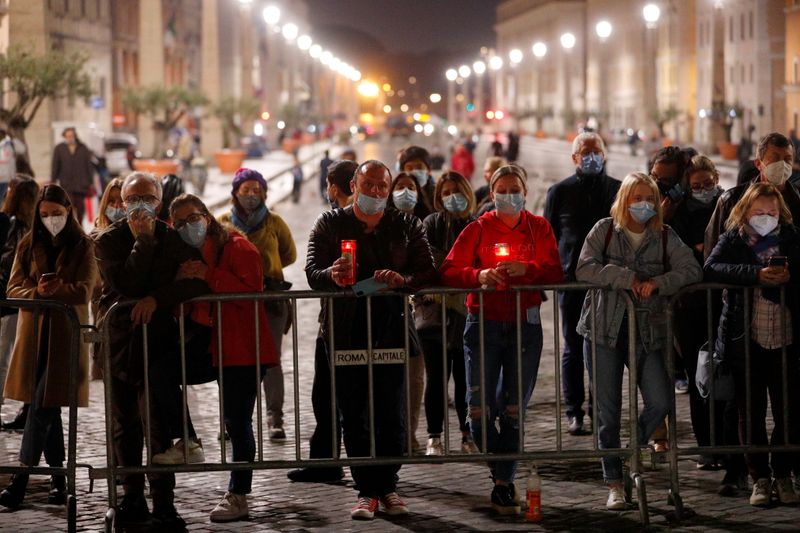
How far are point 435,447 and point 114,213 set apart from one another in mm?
2408

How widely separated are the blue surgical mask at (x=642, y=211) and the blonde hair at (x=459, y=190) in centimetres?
186

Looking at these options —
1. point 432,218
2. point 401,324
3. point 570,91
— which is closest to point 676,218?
point 432,218

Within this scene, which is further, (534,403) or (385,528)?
(534,403)

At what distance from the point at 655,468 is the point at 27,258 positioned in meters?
3.79

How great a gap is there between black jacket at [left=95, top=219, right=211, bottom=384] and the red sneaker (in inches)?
50.3

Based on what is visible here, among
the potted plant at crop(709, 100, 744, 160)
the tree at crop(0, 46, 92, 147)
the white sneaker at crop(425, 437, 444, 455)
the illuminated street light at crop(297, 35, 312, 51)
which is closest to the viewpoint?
the white sneaker at crop(425, 437, 444, 455)

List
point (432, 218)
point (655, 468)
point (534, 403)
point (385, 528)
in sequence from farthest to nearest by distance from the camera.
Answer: point (534, 403) → point (432, 218) → point (655, 468) → point (385, 528)

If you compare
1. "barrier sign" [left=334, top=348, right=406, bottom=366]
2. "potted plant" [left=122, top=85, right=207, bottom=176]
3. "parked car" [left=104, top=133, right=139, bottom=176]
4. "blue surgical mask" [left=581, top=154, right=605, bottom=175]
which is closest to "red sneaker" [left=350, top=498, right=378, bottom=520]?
"barrier sign" [left=334, top=348, right=406, bottom=366]

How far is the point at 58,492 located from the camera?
28.9 ft

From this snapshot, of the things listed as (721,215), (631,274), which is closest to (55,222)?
(631,274)

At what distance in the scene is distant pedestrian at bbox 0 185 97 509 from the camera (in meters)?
8.70

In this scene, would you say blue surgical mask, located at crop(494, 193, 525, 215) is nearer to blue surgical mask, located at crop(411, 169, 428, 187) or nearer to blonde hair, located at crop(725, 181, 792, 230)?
blonde hair, located at crop(725, 181, 792, 230)

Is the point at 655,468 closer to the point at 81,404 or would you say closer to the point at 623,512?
the point at 623,512

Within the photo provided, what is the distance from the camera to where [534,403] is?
1172cm
